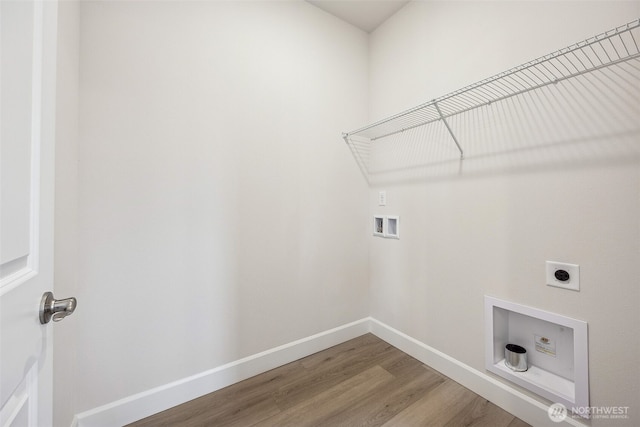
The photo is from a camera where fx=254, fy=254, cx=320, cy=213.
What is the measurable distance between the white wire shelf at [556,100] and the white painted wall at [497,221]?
0.09m

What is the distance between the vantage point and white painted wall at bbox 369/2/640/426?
105 cm

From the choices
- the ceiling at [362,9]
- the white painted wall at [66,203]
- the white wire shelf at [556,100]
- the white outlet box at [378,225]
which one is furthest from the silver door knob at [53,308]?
the ceiling at [362,9]

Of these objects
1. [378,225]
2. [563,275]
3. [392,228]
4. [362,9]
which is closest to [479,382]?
[563,275]

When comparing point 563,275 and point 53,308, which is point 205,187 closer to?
point 53,308

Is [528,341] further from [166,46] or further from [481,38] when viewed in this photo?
[166,46]

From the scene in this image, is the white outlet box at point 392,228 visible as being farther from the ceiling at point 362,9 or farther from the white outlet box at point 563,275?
the ceiling at point 362,9

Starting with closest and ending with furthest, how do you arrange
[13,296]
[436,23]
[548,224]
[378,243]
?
1. [13,296]
2. [548,224]
3. [436,23]
4. [378,243]

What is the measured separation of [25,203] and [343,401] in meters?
1.62

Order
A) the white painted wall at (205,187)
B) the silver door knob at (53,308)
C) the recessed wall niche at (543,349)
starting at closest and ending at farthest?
the silver door knob at (53,308)
the recessed wall niche at (543,349)
the white painted wall at (205,187)

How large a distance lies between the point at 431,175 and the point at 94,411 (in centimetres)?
229

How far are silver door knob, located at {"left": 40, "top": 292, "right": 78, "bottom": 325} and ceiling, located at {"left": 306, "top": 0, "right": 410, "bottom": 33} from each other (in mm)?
2314

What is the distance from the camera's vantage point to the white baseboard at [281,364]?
127cm

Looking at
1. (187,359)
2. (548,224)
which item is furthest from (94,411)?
(548,224)

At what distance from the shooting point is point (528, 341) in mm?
1394
